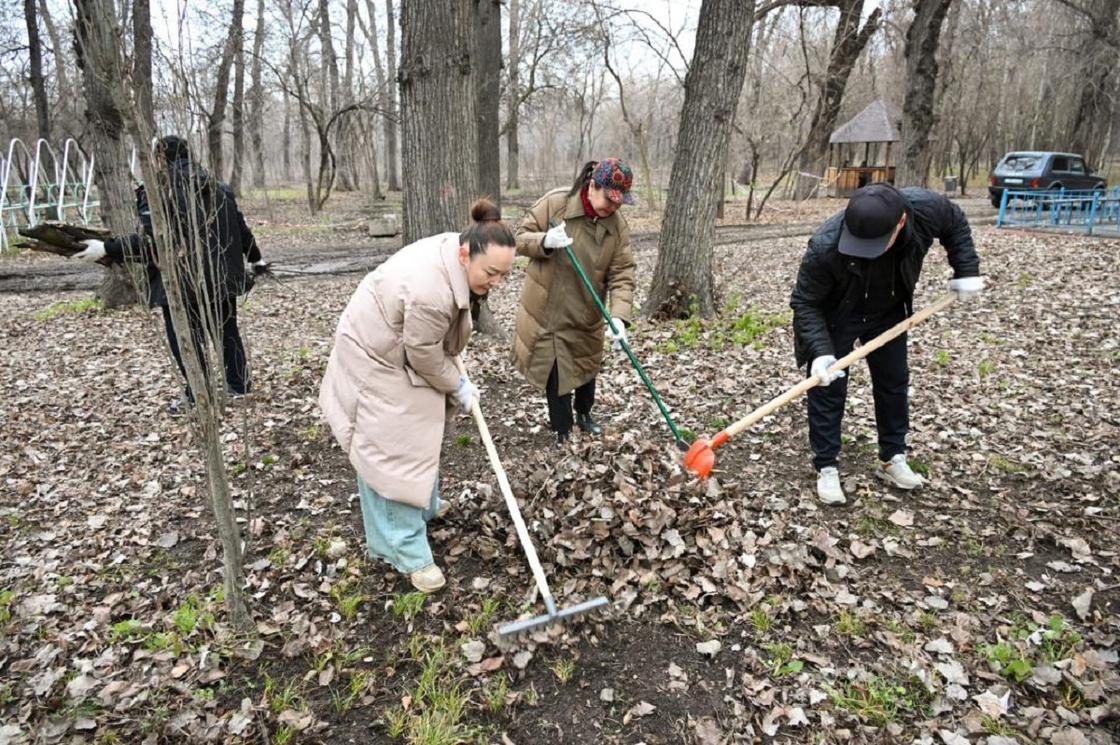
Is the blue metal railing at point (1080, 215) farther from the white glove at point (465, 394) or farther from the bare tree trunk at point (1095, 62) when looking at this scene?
the white glove at point (465, 394)

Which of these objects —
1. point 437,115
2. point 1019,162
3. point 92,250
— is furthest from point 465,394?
point 1019,162

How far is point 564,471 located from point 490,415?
1561 millimetres

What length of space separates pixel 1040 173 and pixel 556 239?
1855 centimetres

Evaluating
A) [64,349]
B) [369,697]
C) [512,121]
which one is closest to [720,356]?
[369,697]

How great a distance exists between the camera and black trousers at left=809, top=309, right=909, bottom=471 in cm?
370

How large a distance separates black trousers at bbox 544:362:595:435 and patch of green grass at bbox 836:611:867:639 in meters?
1.93

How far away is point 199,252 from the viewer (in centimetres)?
242

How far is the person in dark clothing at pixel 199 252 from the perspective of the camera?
246 centimetres

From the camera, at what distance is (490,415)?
508cm

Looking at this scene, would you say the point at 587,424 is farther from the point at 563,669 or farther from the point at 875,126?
the point at 875,126

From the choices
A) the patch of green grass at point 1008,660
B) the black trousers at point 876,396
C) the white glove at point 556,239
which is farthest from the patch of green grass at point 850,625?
the white glove at point 556,239

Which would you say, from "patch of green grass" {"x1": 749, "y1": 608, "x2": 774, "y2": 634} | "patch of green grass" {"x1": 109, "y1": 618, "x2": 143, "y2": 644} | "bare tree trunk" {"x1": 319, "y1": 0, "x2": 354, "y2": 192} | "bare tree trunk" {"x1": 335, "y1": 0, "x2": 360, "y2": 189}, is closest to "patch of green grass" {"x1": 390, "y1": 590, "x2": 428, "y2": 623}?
"patch of green grass" {"x1": 109, "y1": 618, "x2": 143, "y2": 644}

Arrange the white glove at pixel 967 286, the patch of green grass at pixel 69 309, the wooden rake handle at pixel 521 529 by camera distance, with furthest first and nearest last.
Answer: the patch of green grass at pixel 69 309 < the white glove at pixel 967 286 < the wooden rake handle at pixel 521 529

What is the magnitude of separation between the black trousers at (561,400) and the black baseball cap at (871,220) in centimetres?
174
